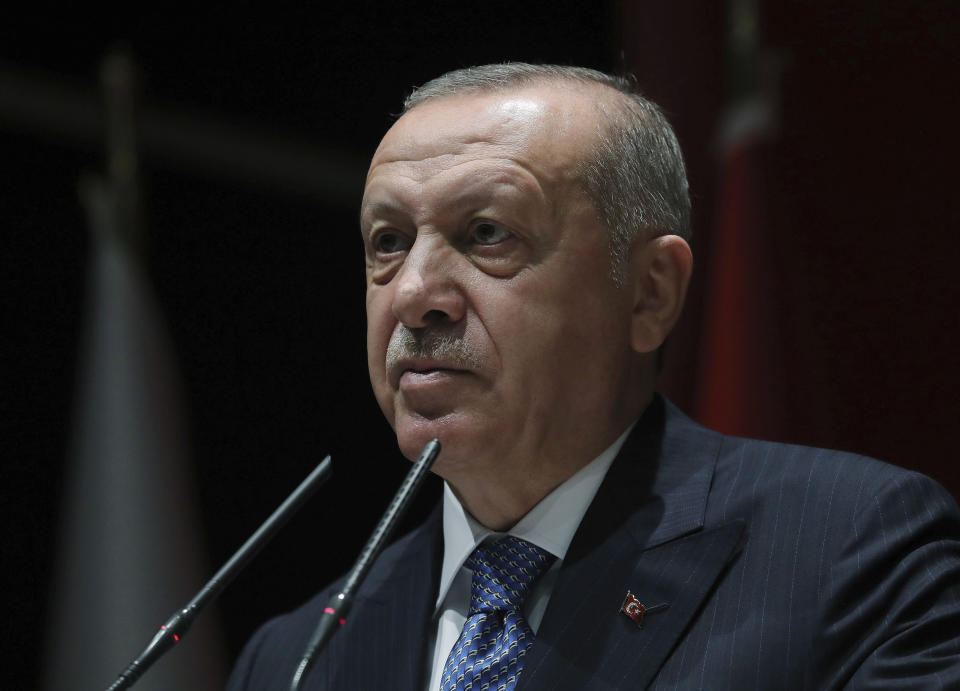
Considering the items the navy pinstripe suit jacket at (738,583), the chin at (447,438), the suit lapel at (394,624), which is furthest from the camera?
the suit lapel at (394,624)

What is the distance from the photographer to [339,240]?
2.67 meters

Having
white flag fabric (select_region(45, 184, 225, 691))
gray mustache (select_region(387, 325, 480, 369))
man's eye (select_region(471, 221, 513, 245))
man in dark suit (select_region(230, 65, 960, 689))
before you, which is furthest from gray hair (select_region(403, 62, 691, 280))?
white flag fabric (select_region(45, 184, 225, 691))

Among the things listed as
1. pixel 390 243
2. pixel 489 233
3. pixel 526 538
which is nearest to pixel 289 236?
pixel 390 243

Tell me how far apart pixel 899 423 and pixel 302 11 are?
1.68 metres

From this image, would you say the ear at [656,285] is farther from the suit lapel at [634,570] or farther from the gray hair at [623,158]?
the suit lapel at [634,570]

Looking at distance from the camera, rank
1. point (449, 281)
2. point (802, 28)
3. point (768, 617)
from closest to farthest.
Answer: point (768, 617)
point (449, 281)
point (802, 28)

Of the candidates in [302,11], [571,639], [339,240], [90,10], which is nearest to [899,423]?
[571,639]

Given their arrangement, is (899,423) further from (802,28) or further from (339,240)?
(339,240)

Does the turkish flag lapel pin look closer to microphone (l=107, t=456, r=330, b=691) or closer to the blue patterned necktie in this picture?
the blue patterned necktie

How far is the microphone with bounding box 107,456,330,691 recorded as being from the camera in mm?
1208

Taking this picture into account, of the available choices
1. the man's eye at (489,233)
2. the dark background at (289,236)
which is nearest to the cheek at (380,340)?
the man's eye at (489,233)

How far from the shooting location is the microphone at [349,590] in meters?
1.13

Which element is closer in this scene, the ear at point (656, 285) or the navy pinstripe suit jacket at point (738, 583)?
the navy pinstripe suit jacket at point (738, 583)

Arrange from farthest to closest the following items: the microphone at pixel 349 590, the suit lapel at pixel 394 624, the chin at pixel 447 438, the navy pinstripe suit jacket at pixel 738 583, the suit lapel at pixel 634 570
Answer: the suit lapel at pixel 394 624 → the chin at pixel 447 438 → the suit lapel at pixel 634 570 → the navy pinstripe suit jacket at pixel 738 583 → the microphone at pixel 349 590
